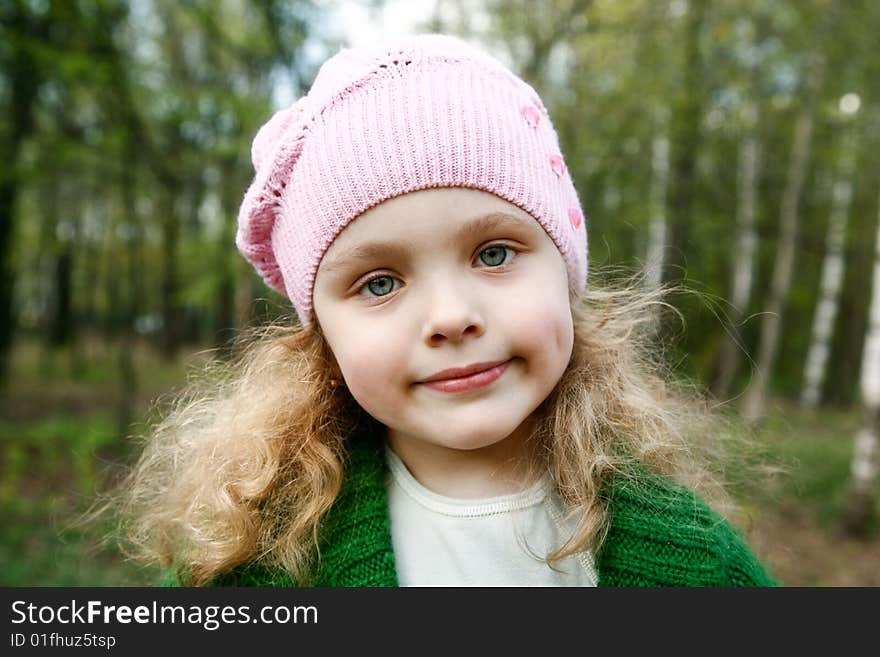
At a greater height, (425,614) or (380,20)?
(380,20)

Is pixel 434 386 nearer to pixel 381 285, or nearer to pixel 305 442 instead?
pixel 381 285

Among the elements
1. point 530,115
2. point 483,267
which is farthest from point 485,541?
point 530,115

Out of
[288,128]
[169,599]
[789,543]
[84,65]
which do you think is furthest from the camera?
[789,543]

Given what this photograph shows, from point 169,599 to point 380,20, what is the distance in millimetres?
5399

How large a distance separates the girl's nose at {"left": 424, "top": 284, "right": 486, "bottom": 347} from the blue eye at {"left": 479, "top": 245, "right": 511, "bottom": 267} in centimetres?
12

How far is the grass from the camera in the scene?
3.83m

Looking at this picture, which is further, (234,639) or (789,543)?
(789,543)

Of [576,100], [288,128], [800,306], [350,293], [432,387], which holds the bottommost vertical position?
[800,306]

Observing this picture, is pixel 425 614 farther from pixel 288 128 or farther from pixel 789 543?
pixel 789 543

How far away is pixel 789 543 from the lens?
6.25m

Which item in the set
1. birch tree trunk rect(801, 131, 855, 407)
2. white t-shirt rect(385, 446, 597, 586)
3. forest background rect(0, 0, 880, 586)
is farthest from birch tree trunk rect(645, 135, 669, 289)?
white t-shirt rect(385, 446, 597, 586)

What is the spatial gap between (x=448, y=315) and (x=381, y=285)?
0.74 feet

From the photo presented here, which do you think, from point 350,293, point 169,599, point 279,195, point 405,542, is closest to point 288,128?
point 279,195

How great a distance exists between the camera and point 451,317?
140cm
